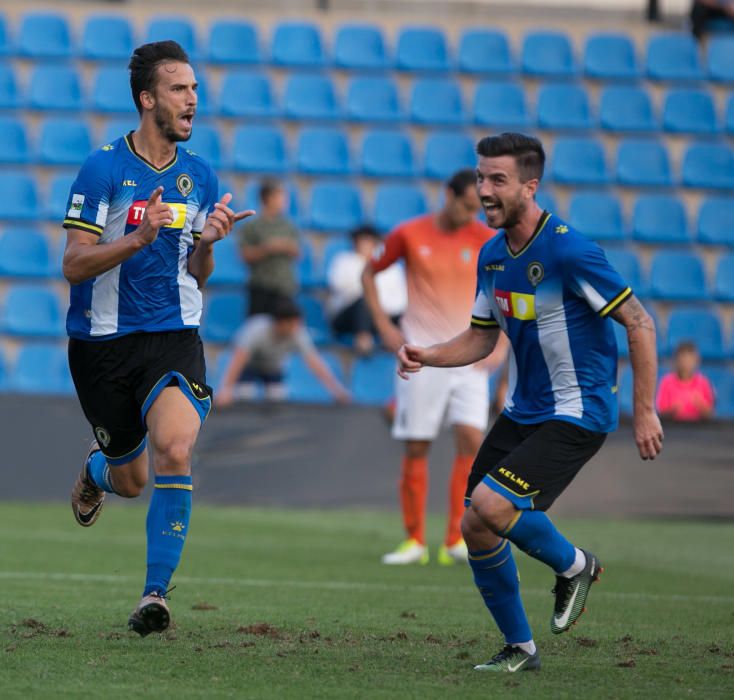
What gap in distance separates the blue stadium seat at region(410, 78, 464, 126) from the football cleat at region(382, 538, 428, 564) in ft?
28.8

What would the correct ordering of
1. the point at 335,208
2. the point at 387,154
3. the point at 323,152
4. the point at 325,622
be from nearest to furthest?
1. the point at 325,622
2. the point at 335,208
3. the point at 323,152
4. the point at 387,154

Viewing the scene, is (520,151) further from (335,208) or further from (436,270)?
(335,208)

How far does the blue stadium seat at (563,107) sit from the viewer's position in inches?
677

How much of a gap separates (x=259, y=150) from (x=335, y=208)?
120cm

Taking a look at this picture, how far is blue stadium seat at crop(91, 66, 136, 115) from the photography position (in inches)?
647

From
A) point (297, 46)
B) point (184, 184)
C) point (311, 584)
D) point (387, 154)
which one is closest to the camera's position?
point (184, 184)

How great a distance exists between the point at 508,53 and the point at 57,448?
854cm

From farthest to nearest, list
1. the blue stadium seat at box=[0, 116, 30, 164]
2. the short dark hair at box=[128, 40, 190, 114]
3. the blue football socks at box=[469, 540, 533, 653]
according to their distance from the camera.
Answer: the blue stadium seat at box=[0, 116, 30, 164] < the short dark hair at box=[128, 40, 190, 114] < the blue football socks at box=[469, 540, 533, 653]

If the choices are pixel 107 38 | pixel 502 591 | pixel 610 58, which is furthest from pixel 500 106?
pixel 502 591

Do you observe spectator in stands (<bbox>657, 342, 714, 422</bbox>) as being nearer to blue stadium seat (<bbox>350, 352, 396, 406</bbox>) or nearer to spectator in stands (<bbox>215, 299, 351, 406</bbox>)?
blue stadium seat (<bbox>350, 352, 396, 406</bbox>)

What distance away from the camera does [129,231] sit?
230 inches

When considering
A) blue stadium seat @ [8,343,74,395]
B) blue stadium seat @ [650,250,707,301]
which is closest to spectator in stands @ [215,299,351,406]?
blue stadium seat @ [8,343,74,395]

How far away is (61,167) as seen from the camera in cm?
1612

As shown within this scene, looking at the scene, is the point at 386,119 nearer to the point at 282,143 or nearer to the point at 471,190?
the point at 282,143
